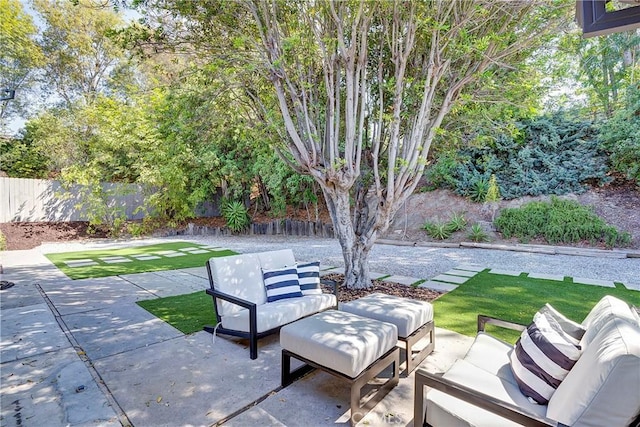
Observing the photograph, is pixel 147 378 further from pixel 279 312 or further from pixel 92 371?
pixel 279 312

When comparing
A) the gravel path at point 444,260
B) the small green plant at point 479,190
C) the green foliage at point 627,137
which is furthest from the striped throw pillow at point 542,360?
the green foliage at point 627,137

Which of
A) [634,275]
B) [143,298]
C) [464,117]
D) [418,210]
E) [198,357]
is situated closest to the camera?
[198,357]

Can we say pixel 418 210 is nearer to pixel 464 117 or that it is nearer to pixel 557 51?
pixel 464 117

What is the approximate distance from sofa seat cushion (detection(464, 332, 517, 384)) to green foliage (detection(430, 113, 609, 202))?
8658mm

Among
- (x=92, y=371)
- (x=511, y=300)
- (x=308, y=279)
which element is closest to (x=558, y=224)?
(x=511, y=300)

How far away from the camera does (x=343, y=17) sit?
4238 millimetres

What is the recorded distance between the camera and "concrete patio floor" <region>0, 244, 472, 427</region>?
211cm

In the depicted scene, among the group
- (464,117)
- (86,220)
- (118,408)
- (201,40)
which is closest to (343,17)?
(201,40)

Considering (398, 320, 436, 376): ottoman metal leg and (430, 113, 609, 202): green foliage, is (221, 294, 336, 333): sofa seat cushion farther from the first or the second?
(430, 113, 609, 202): green foliage

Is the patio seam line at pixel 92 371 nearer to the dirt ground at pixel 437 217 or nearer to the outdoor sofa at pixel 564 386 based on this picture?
the outdoor sofa at pixel 564 386

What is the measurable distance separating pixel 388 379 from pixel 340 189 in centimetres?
283

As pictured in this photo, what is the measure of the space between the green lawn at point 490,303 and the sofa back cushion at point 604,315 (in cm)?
143

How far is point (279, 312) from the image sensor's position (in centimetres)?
319

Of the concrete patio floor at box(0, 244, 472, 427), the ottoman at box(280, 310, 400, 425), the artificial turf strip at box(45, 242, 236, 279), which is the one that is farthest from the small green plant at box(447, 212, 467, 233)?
the ottoman at box(280, 310, 400, 425)
